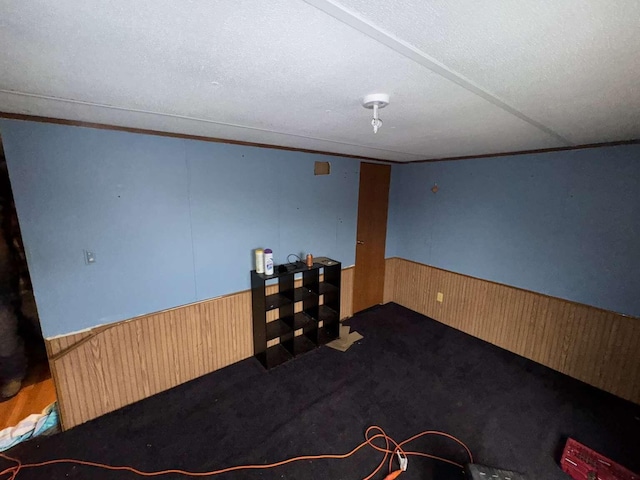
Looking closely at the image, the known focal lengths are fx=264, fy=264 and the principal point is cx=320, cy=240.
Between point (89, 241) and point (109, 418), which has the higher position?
point (89, 241)

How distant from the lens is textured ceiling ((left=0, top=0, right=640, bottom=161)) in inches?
26.4

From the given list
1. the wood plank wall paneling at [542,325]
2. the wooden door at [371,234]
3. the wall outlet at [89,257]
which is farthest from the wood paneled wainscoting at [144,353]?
the wood plank wall paneling at [542,325]

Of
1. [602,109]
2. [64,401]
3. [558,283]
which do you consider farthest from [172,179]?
[558,283]

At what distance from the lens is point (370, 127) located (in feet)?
5.93

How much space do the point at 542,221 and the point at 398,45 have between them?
2798 mm

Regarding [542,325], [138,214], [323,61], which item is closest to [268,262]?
[138,214]

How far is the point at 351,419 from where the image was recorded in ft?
6.95

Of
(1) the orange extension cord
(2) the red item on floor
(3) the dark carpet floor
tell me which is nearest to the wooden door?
(3) the dark carpet floor

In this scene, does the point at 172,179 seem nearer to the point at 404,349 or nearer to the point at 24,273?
the point at 24,273

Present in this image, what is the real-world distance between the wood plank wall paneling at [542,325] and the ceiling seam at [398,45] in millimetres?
2418

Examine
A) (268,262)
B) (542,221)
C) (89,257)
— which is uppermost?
(542,221)

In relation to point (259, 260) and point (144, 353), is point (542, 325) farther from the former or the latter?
point (144, 353)

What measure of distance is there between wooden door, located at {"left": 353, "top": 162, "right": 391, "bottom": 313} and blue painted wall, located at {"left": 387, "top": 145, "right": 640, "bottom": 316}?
0.48m

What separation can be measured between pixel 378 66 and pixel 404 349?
A: 2940 mm
